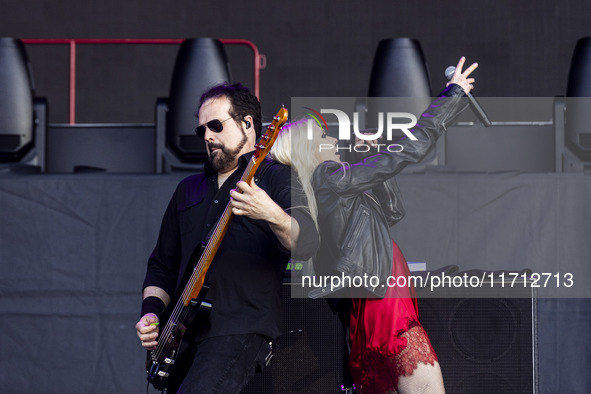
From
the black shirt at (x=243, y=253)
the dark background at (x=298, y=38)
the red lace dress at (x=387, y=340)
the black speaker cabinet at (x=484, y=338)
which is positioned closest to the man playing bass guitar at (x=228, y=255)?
the black shirt at (x=243, y=253)

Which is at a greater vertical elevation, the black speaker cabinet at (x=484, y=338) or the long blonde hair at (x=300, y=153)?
the long blonde hair at (x=300, y=153)

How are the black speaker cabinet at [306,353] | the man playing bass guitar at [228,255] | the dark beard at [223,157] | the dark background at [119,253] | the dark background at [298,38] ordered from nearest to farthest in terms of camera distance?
the man playing bass guitar at [228,255]
the dark beard at [223,157]
the black speaker cabinet at [306,353]
the dark background at [119,253]
the dark background at [298,38]

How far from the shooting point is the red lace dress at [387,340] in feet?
7.61

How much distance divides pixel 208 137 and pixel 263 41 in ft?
10.2

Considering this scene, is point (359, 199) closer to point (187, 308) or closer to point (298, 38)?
point (187, 308)

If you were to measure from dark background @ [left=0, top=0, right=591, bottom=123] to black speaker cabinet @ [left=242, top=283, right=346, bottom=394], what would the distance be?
8.90 feet

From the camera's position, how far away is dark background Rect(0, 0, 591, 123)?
5055 mm

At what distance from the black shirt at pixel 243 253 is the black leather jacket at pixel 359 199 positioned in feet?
0.67

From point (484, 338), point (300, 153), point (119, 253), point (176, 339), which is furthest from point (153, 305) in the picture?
point (119, 253)

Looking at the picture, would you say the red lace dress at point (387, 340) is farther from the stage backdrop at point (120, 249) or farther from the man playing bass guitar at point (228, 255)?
the stage backdrop at point (120, 249)

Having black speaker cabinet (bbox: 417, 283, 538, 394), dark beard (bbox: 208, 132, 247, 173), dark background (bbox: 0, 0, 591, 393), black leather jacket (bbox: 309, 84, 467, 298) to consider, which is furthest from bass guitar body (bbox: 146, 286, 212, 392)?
dark background (bbox: 0, 0, 591, 393)

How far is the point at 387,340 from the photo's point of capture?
→ 7.66 ft

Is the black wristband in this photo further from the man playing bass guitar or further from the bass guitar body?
the bass guitar body

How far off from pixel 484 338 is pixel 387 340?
0.41m
